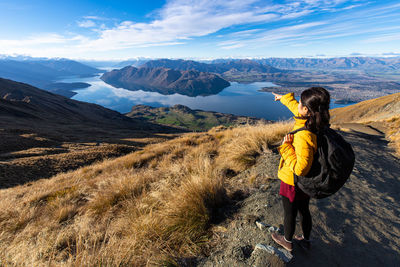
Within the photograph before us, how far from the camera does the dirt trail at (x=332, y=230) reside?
2.47m

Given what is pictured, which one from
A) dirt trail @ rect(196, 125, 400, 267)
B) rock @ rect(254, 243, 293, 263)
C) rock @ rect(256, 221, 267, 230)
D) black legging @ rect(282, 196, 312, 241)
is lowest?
dirt trail @ rect(196, 125, 400, 267)

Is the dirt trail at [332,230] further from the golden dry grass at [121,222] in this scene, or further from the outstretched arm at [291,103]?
the outstretched arm at [291,103]

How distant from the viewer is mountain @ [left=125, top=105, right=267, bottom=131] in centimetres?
14741

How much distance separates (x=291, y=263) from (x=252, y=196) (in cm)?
155

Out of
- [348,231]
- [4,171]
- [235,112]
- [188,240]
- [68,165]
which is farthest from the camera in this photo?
[235,112]

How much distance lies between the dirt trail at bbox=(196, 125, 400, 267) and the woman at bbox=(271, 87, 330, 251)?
Result: 31cm

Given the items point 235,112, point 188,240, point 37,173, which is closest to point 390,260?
point 188,240

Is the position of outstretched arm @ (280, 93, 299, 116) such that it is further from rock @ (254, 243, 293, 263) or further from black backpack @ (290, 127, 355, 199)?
rock @ (254, 243, 293, 263)

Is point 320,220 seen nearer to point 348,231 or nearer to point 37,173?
point 348,231

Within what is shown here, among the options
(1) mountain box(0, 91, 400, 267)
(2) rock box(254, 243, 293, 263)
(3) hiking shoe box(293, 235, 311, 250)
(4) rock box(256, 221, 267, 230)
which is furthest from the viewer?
(4) rock box(256, 221, 267, 230)

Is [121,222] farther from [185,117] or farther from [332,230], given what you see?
[185,117]

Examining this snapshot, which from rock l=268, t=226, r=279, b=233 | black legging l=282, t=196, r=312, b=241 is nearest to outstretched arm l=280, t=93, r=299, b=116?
black legging l=282, t=196, r=312, b=241

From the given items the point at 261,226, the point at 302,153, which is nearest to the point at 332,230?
the point at 261,226

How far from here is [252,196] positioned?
3861 mm
